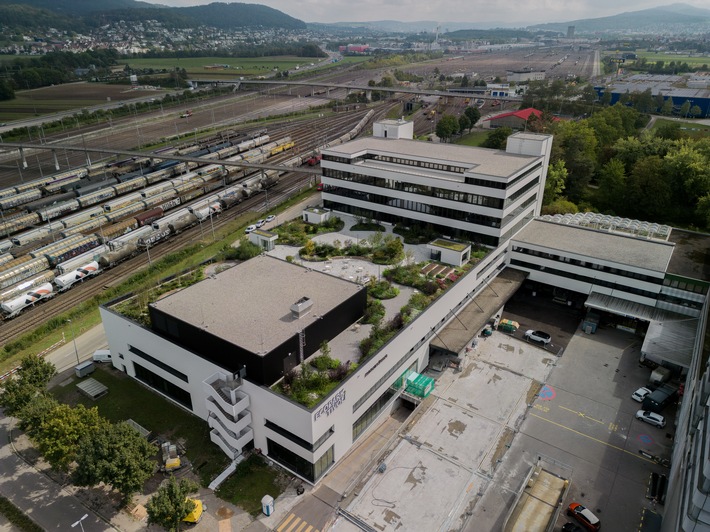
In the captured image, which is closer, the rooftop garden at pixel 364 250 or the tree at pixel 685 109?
the rooftop garden at pixel 364 250

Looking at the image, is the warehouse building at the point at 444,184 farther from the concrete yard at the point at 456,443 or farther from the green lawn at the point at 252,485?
the green lawn at the point at 252,485

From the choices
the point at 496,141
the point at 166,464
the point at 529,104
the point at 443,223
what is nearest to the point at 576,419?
the point at 443,223

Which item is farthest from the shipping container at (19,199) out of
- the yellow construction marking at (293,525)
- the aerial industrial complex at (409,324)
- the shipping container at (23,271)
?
the yellow construction marking at (293,525)

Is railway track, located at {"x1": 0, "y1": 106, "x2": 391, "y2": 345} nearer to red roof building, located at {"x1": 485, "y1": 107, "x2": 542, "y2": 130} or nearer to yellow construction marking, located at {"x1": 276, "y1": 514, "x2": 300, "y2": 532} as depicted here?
yellow construction marking, located at {"x1": 276, "y1": 514, "x2": 300, "y2": 532}

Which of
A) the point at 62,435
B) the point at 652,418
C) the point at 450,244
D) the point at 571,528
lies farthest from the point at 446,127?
the point at 62,435

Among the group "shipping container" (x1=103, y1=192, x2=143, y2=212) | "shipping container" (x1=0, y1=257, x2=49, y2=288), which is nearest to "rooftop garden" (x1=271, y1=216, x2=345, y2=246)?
"shipping container" (x1=0, y1=257, x2=49, y2=288)
